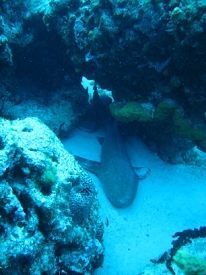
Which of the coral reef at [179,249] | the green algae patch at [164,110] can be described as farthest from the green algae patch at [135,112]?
the coral reef at [179,249]

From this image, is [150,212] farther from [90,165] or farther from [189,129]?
[189,129]

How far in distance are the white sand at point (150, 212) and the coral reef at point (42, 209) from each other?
0.99m

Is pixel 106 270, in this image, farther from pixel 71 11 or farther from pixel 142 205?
pixel 71 11

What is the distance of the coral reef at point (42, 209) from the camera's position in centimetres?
216

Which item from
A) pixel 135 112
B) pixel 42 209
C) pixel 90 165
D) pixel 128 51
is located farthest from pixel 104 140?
pixel 42 209

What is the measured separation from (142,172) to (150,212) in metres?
1.03

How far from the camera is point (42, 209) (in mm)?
2406

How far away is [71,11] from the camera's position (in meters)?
4.54

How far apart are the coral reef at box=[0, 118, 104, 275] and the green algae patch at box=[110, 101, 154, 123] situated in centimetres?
167

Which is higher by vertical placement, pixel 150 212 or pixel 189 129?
pixel 189 129

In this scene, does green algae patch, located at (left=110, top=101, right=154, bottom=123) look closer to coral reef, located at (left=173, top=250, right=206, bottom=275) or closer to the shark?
the shark

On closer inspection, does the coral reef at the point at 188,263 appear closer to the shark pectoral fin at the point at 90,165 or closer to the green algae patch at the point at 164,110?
the green algae patch at the point at 164,110

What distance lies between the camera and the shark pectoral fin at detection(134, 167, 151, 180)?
520 centimetres

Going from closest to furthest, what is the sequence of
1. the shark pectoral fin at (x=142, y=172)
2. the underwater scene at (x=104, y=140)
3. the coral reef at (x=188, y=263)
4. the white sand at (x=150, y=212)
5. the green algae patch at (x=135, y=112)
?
the coral reef at (x=188, y=263), the underwater scene at (x=104, y=140), the white sand at (x=150, y=212), the green algae patch at (x=135, y=112), the shark pectoral fin at (x=142, y=172)
